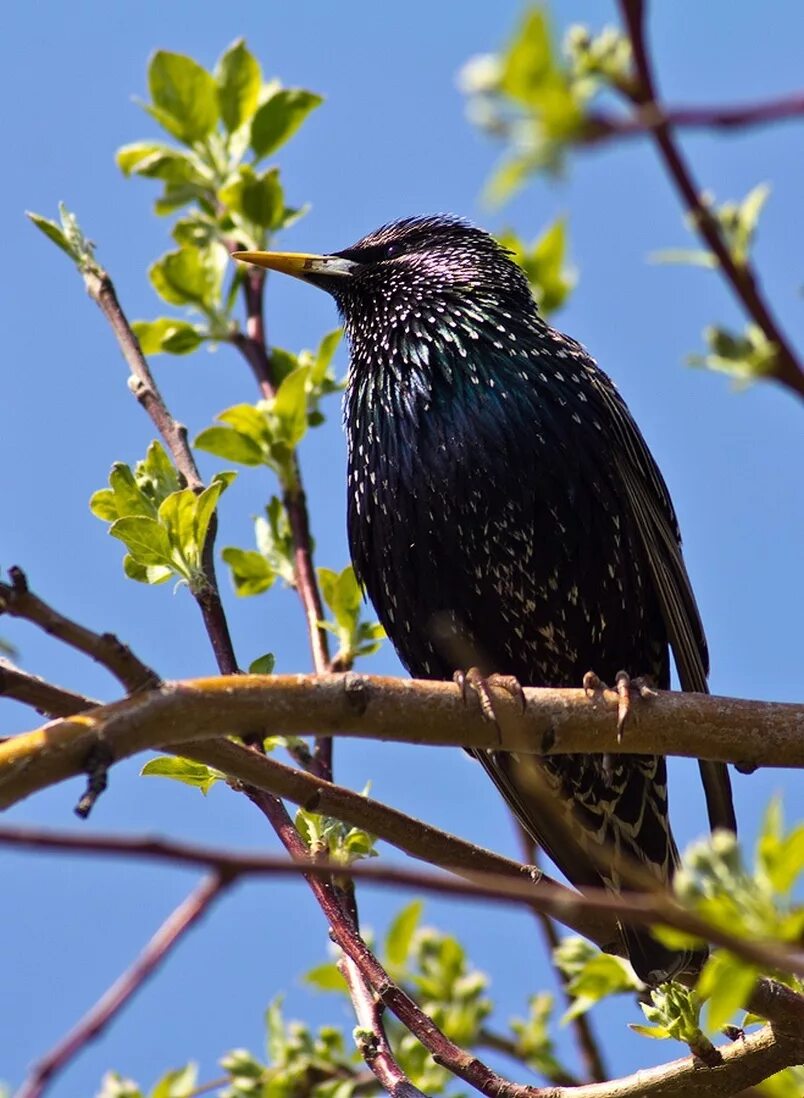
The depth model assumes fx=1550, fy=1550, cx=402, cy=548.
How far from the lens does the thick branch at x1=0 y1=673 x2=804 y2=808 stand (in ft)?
7.03

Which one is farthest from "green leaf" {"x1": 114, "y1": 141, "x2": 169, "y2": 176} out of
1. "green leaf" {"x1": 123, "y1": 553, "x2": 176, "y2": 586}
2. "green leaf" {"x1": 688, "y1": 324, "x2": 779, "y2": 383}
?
"green leaf" {"x1": 688, "y1": 324, "x2": 779, "y2": 383}

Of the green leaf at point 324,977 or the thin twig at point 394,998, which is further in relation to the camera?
the green leaf at point 324,977

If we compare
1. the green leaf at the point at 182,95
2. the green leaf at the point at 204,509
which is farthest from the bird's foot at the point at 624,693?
the green leaf at the point at 182,95

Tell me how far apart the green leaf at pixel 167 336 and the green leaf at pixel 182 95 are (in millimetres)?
503

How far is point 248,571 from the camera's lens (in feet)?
13.0

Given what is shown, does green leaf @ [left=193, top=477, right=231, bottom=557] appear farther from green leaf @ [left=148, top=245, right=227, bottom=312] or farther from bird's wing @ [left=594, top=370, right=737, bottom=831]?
bird's wing @ [left=594, top=370, right=737, bottom=831]

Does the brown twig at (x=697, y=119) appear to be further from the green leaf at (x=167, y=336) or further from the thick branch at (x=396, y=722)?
the green leaf at (x=167, y=336)

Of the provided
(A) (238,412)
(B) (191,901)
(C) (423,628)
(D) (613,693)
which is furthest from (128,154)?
(B) (191,901)

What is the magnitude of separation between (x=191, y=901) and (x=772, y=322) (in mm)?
765

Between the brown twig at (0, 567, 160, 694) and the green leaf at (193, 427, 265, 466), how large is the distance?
162 cm

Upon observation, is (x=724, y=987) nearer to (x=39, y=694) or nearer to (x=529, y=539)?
(x=39, y=694)

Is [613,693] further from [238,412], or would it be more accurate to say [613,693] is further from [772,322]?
→ [772,322]

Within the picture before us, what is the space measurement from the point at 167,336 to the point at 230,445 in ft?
1.50

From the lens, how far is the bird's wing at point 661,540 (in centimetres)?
425
